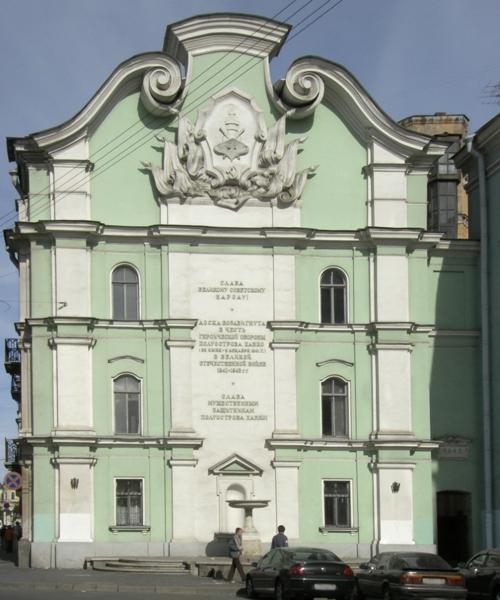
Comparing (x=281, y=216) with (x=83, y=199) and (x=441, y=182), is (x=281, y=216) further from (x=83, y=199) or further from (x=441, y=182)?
(x=441, y=182)

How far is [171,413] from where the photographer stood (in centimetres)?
4725

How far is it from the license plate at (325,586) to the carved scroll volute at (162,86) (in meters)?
19.8

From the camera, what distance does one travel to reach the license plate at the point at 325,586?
33.8m

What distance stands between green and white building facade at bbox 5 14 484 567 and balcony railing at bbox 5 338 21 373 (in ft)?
54.2

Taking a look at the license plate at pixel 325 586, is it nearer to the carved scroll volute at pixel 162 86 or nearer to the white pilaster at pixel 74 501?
the white pilaster at pixel 74 501

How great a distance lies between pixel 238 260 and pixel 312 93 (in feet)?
20.3

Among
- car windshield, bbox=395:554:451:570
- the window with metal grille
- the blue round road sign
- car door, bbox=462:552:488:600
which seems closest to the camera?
car windshield, bbox=395:554:451:570

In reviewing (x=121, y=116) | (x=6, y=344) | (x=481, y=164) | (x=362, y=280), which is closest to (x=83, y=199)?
(x=121, y=116)

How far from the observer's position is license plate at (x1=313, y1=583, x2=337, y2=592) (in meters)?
33.8

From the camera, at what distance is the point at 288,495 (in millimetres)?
47531

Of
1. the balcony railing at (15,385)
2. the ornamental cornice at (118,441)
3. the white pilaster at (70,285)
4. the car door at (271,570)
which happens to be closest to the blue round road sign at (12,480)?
the ornamental cornice at (118,441)

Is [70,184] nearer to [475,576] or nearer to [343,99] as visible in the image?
[343,99]

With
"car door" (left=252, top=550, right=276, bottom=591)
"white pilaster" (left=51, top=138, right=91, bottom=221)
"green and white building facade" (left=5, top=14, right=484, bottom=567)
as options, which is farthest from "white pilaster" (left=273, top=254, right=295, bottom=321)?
"car door" (left=252, top=550, right=276, bottom=591)

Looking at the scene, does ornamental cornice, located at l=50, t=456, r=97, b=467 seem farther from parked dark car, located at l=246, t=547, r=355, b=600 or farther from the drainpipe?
the drainpipe
